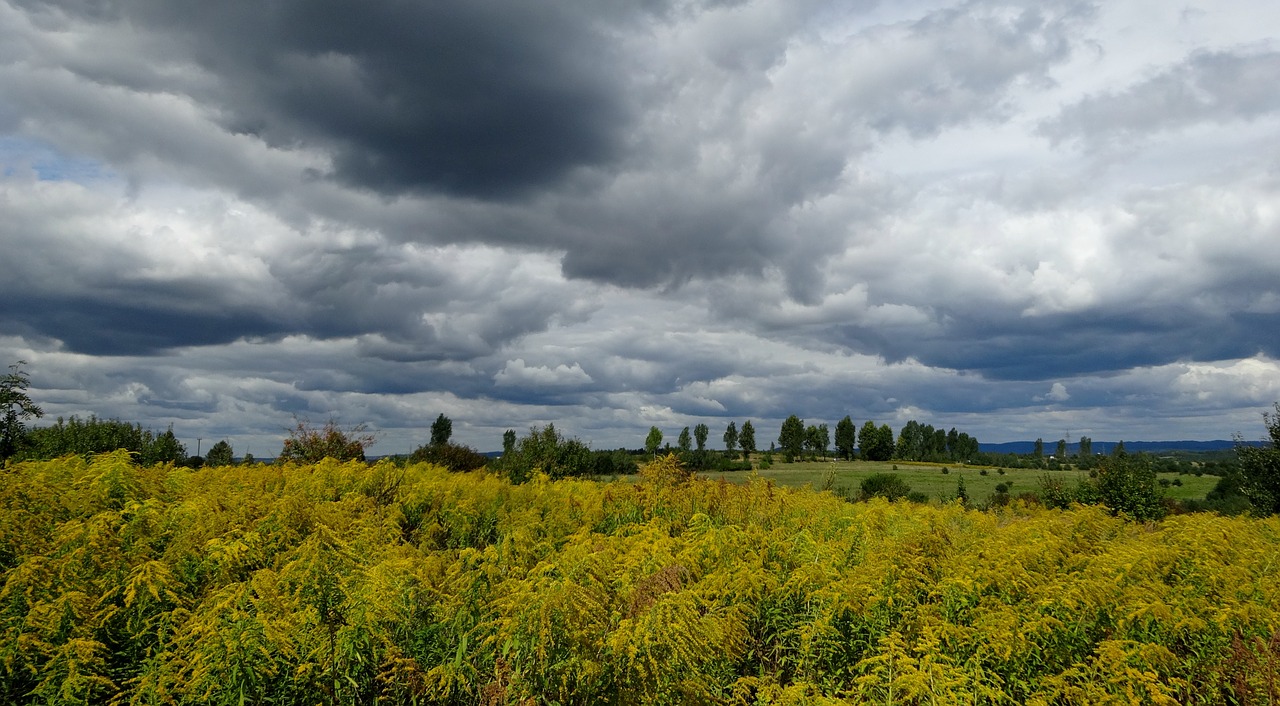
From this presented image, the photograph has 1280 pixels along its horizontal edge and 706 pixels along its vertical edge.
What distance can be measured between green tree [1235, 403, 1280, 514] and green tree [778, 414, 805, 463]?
301ft

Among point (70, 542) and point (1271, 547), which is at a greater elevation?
point (70, 542)

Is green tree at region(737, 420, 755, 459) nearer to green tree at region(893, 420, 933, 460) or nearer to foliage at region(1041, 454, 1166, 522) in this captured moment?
green tree at region(893, 420, 933, 460)

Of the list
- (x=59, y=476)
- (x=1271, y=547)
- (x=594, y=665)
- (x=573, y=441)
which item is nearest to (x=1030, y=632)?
(x=594, y=665)

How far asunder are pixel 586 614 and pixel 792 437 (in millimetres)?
115878

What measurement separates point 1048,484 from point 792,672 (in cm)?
2066

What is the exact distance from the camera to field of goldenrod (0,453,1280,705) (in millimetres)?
3787

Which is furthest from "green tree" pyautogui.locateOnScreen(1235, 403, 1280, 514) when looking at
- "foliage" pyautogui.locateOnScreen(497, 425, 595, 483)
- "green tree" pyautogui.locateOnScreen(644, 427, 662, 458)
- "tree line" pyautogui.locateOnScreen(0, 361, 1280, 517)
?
"green tree" pyautogui.locateOnScreen(644, 427, 662, 458)

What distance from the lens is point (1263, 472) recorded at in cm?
1930

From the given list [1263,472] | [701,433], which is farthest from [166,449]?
[701,433]

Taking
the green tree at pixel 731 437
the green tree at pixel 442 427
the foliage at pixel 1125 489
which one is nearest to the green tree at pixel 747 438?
the green tree at pixel 731 437

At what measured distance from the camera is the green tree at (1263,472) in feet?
61.6

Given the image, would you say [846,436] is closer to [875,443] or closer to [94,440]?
[875,443]

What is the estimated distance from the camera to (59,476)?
26.3 ft

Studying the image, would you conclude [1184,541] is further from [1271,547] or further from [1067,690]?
[1067,690]
